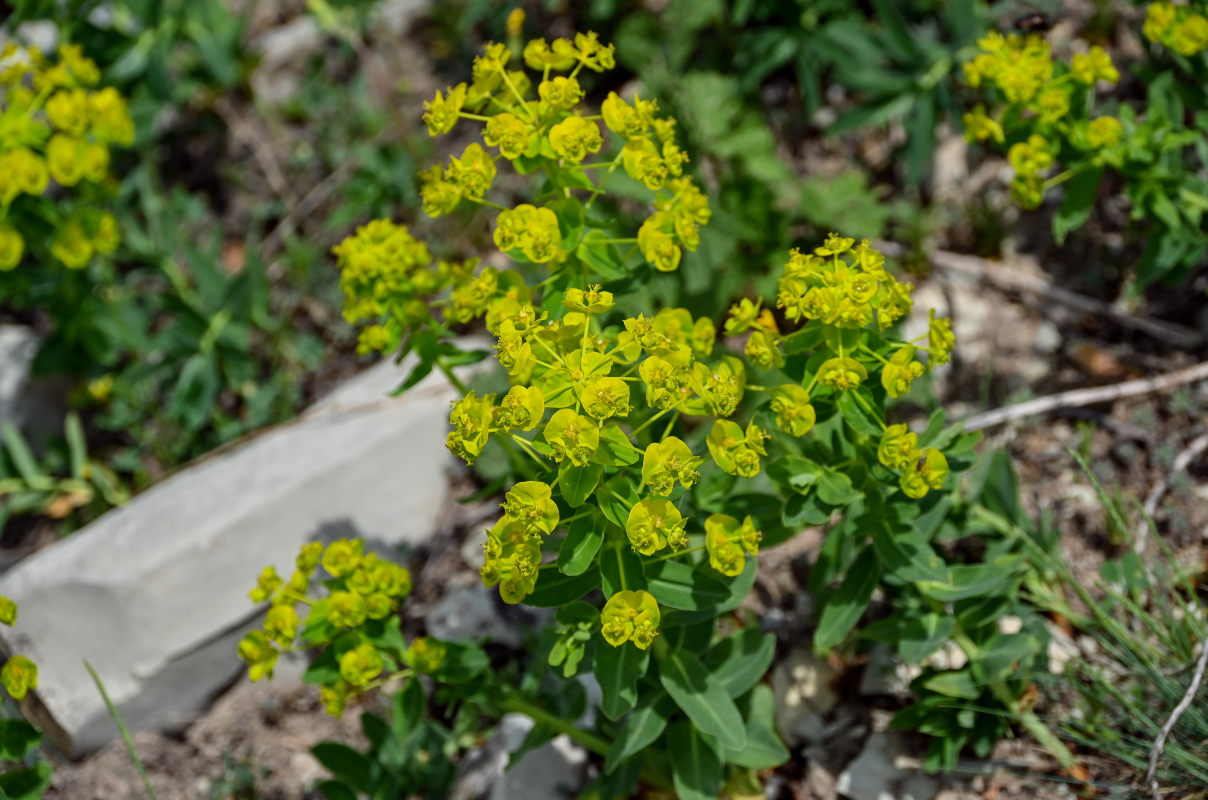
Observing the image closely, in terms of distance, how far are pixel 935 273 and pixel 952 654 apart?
1.52m

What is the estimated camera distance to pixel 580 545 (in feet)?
6.71


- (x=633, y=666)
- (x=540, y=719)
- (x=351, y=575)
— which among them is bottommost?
(x=540, y=719)

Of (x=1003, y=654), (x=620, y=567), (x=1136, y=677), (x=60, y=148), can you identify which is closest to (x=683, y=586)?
(x=620, y=567)

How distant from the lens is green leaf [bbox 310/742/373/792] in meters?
2.71

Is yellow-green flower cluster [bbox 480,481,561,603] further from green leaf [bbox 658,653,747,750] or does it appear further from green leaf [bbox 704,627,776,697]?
green leaf [bbox 704,627,776,697]

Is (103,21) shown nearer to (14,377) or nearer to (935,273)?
(14,377)

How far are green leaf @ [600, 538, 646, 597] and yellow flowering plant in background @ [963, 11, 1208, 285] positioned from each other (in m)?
1.43

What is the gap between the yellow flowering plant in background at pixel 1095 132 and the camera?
269 centimetres

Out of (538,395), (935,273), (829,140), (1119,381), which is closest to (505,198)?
(829,140)

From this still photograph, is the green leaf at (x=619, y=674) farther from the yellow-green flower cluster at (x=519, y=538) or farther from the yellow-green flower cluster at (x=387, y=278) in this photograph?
the yellow-green flower cluster at (x=387, y=278)

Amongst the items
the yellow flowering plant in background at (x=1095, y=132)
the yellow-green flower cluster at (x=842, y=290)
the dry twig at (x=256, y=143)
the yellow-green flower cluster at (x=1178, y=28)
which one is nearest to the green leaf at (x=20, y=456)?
the dry twig at (x=256, y=143)

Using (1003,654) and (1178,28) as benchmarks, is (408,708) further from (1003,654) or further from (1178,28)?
(1178,28)

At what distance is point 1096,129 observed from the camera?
8.86ft

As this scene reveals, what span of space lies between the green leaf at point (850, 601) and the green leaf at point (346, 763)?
3.90 ft
